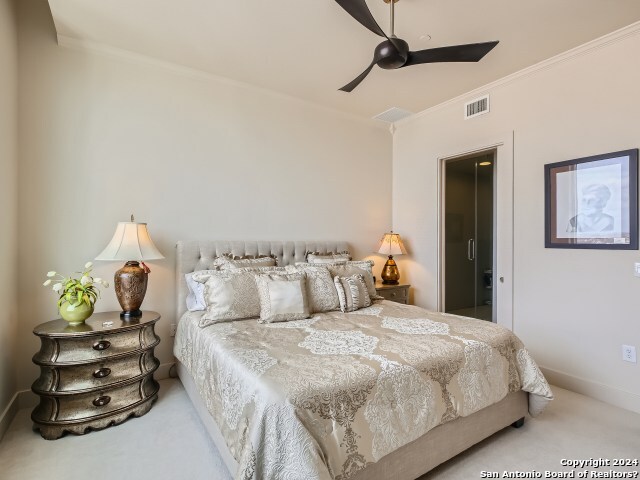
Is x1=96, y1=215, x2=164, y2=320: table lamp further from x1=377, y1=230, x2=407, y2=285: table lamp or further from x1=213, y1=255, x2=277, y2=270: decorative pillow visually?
x1=377, y1=230, x2=407, y2=285: table lamp

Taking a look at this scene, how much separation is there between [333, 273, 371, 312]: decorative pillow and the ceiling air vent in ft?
7.60

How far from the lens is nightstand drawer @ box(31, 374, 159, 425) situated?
2205mm

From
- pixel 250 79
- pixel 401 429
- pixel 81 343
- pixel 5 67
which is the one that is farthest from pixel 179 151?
pixel 401 429

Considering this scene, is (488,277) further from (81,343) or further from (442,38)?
(81,343)

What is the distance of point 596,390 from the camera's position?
280 cm

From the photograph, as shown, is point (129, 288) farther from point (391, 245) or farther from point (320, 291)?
point (391, 245)

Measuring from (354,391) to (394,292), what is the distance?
2742 mm

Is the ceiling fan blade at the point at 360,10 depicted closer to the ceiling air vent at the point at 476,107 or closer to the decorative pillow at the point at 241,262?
the decorative pillow at the point at 241,262

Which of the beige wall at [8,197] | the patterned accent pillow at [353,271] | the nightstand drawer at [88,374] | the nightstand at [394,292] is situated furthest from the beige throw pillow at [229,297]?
the nightstand at [394,292]

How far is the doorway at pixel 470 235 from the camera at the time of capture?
12.4 feet

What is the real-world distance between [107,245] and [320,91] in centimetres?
262

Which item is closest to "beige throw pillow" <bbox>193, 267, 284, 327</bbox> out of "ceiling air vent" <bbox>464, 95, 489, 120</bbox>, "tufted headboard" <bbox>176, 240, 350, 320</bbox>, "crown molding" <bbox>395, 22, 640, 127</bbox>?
"tufted headboard" <bbox>176, 240, 350, 320</bbox>

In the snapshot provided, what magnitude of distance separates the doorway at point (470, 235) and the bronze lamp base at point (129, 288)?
11.1ft

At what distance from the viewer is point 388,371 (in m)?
1.65
